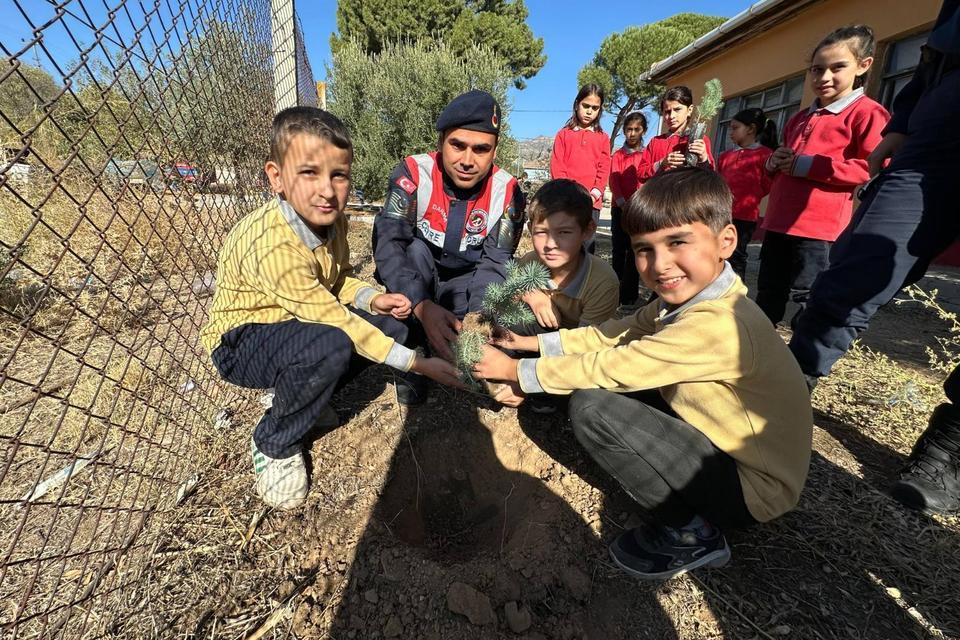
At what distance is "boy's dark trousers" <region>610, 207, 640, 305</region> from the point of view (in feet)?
13.3

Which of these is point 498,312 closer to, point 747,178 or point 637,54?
point 747,178

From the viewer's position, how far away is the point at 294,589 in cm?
148

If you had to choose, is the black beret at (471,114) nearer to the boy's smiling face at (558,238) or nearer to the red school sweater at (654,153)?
the boy's smiling face at (558,238)

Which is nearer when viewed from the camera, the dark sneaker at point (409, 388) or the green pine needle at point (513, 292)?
the green pine needle at point (513, 292)

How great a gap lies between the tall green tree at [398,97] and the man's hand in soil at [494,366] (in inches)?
321

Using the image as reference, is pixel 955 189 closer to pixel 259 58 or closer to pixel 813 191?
pixel 813 191

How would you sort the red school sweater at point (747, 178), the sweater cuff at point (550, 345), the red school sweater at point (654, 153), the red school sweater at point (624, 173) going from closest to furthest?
the sweater cuff at point (550, 345)
the red school sweater at point (747, 178)
the red school sweater at point (654, 153)
the red school sweater at point (624, 173)

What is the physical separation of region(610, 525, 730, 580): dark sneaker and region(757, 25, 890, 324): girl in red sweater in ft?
A: 6.03

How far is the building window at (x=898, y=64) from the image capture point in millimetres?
5758

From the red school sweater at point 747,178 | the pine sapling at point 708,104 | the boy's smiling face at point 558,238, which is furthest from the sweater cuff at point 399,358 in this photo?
the red school sweater at point 747,178

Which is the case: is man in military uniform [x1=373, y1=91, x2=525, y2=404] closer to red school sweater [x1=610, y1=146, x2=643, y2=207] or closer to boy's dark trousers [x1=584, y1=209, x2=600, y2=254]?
boy's dark trousers [x1=584, y1=209, x2=600, y2=254]

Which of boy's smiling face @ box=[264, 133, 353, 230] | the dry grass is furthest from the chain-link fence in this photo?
boy's smiling face @ box=[264, 133, 353, 230]

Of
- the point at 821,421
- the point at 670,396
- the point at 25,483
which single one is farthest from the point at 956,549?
the point at 25,483

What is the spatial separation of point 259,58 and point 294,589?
4246 mm
